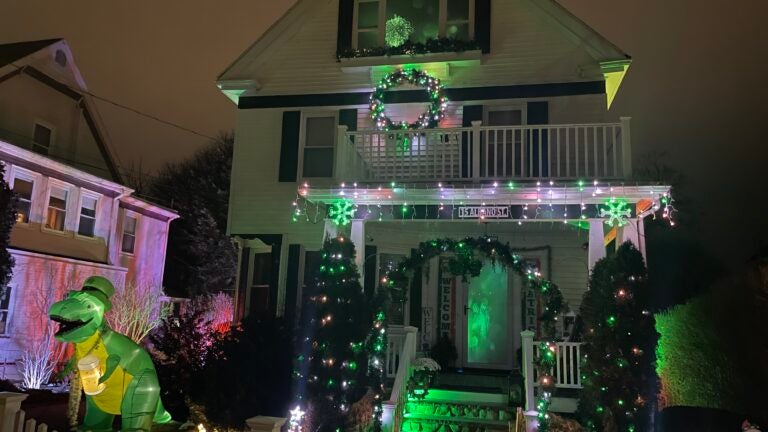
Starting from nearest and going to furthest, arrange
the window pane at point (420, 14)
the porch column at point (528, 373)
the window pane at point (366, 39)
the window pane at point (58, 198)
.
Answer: the porch column at point (528, 373)
the window pane at point (420, 14)
the window pane at point (366, 39)
the window pane at point (58, 198)

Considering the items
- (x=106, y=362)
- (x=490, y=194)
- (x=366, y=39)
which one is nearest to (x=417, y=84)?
(x=366, y=39)

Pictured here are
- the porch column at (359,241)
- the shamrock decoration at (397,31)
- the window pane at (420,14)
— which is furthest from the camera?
the window pane at (420,14)

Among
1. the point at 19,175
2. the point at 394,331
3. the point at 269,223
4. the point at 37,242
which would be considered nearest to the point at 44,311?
the point at 37,242

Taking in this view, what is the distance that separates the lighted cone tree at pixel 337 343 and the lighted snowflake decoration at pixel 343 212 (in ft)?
1.93

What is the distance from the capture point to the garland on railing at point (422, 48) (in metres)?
11.7

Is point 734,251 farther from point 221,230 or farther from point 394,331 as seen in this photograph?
point 221,230

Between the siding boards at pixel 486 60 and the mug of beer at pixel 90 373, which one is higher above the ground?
the siding boards at pixel 486 60

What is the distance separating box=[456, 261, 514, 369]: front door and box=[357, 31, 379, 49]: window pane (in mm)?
5675

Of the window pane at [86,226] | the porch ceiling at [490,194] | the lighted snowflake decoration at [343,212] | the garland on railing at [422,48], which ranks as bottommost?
the lighted snowflake decoration at [343,212]

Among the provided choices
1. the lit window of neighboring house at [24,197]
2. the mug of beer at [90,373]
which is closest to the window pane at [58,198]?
the lit window of neighboring house at [24,197]

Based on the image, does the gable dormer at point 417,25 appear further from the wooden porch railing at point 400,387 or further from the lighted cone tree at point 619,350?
the wooden porch railing at point 400,387

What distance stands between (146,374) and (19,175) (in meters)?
12.5

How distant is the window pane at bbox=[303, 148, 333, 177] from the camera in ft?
40.5

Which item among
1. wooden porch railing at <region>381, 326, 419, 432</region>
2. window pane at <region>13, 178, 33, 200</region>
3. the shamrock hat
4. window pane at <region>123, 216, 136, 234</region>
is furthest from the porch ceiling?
window pane at <region>123, 216, 136, 234</region>
